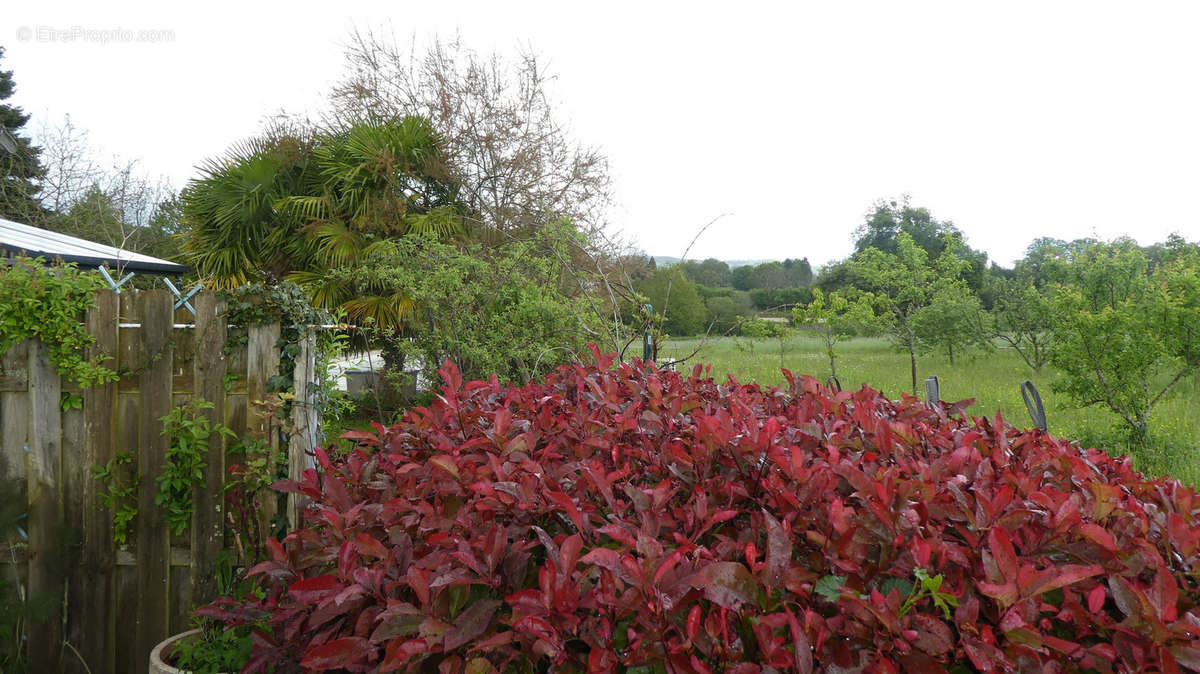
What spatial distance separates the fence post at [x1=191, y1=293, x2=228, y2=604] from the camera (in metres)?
2.94

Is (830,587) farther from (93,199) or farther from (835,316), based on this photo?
(93,199)

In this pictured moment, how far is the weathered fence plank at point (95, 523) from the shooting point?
294 cm

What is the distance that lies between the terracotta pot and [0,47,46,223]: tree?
1847cm

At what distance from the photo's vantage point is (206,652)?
2502mm

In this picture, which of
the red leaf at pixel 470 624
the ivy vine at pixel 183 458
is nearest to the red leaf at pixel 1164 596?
the red leaf at pixel 470 624

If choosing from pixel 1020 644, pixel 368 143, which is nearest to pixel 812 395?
pixel 1020 644

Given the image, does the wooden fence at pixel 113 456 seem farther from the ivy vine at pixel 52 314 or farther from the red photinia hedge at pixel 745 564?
the red photinia hedge at pixel 745 564

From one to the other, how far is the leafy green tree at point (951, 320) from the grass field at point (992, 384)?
0.62 meters

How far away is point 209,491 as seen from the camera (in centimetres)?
296

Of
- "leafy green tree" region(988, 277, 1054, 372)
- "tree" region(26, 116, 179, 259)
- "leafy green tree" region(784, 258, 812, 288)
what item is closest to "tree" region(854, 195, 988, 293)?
"leafy green tree" region(784, 258, 812, 288)

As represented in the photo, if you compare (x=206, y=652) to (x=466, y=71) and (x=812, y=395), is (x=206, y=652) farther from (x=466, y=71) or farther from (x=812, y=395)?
(x=466, y=71)

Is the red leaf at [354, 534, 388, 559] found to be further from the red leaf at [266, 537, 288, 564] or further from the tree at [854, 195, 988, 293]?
the tree at [854, 195, 988, 293]

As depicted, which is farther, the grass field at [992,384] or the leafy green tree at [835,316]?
the leafy green tree at [835,316]

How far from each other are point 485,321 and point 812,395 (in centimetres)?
494
